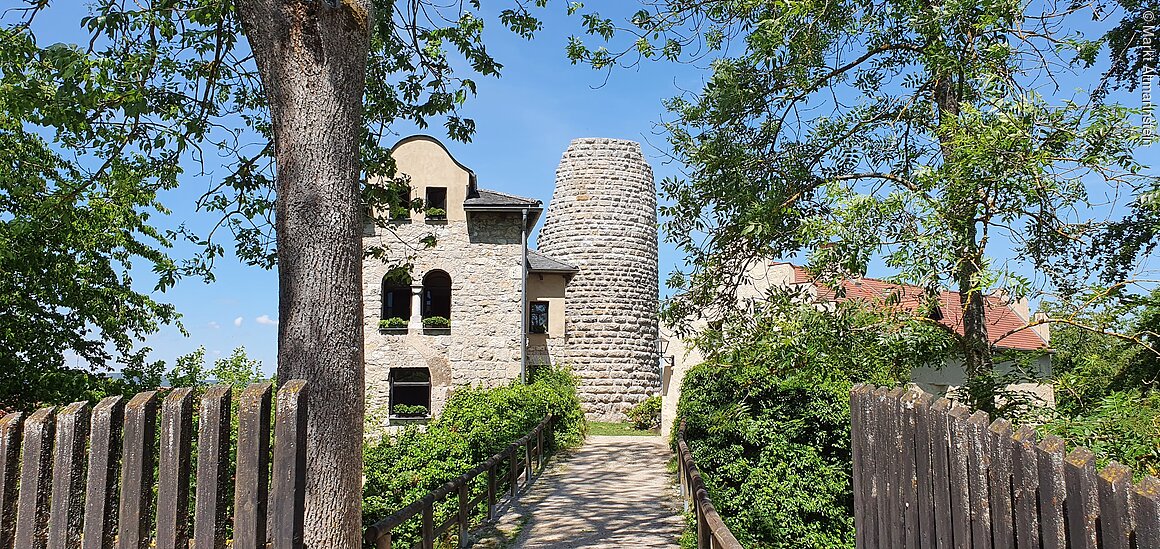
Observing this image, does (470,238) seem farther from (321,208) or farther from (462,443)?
(321,208)

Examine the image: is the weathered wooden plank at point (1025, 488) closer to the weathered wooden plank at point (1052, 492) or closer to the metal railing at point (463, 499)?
the weathered wooden plank at point (1052, 492)

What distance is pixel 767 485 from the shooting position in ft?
30.7

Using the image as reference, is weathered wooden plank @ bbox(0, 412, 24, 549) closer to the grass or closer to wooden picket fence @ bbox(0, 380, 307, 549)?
wooden picket fence @ bbox(0, 380, 307, 549)

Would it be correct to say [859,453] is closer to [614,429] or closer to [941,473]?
[941,473]

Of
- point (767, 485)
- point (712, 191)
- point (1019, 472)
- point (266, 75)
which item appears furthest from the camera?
point (767, 485)

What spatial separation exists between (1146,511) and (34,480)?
11.8 ft

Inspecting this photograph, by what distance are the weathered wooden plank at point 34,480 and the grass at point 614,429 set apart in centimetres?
2233

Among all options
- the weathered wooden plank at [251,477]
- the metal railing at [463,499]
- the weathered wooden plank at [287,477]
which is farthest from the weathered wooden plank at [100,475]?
the metal railing at [463,499]

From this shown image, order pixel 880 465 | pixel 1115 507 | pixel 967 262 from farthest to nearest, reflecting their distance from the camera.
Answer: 1. pixel 967 262
2. pixel 880 465
3. pixel 1115 507

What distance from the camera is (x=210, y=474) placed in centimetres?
313

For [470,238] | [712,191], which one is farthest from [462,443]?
[470,238]

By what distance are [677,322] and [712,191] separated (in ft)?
4.88

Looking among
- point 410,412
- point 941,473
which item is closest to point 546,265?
point 410,412

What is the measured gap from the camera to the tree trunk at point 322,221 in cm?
404
